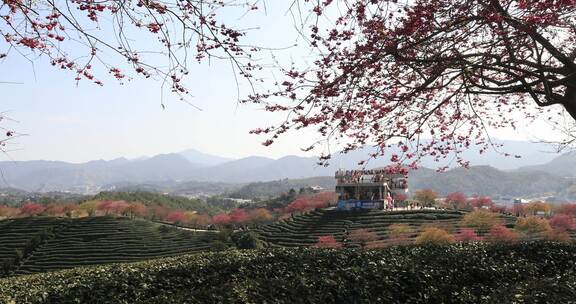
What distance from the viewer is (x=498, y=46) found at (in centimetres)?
702

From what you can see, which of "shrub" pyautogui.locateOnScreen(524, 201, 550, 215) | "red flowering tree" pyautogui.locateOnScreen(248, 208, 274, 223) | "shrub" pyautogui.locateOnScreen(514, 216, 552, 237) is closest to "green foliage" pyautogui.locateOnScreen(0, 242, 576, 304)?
"shrub" pyautogui.locateOnScreen(514, 216, 552, 237)

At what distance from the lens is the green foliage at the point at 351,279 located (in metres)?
7.48

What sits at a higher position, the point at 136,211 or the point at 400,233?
the point at 136,211

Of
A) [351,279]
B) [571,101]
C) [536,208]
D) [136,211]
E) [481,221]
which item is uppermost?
[571,101]

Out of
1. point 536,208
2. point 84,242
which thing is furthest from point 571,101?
point 536,208

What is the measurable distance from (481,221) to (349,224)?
16.5 m

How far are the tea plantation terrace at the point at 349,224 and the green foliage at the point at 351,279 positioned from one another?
4199 centimetres

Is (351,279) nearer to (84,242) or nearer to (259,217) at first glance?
(84,242)

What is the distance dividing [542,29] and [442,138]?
3.18 metres

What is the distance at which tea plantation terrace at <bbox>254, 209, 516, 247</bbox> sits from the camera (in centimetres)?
5675

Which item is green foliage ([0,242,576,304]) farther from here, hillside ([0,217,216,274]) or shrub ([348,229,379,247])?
hillside ([0,217,216,274])

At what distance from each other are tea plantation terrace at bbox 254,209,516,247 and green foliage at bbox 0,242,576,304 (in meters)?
42.0

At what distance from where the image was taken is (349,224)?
62.1m

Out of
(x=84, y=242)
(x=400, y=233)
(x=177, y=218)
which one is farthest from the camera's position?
(x=177, y=218)
